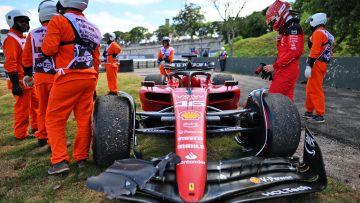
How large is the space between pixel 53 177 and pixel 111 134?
92 centimetres

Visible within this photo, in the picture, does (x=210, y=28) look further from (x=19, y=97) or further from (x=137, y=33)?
A: (x=19, y=97)

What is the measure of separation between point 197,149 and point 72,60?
68.7 inches

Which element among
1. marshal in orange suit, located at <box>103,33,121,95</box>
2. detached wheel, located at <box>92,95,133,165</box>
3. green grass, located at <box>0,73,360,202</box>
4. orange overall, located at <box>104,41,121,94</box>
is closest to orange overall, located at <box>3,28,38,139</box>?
green grass, located at <box>0,73,360,202</box>

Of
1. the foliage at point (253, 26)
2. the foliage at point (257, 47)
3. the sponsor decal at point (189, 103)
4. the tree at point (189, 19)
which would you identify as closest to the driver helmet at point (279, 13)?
the sponsor decal at point (189, 103)

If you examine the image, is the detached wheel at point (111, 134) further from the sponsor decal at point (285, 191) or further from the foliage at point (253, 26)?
the foliage at point (253, 26)

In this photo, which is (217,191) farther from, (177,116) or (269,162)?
(177,116)

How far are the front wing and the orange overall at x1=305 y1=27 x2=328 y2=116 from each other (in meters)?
3.20

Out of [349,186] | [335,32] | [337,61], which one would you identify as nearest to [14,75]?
[349,186]

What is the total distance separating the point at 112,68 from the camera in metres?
9.93

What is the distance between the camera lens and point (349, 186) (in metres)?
3.13

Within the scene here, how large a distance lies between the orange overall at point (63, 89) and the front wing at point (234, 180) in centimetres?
130

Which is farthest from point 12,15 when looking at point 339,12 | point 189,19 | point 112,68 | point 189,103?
point 189,19

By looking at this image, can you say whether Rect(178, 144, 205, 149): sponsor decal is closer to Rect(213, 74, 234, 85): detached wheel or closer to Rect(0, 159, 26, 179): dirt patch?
Rect(0, 159, 26, 179): dirt patch

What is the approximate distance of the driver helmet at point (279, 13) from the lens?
4.67 m
